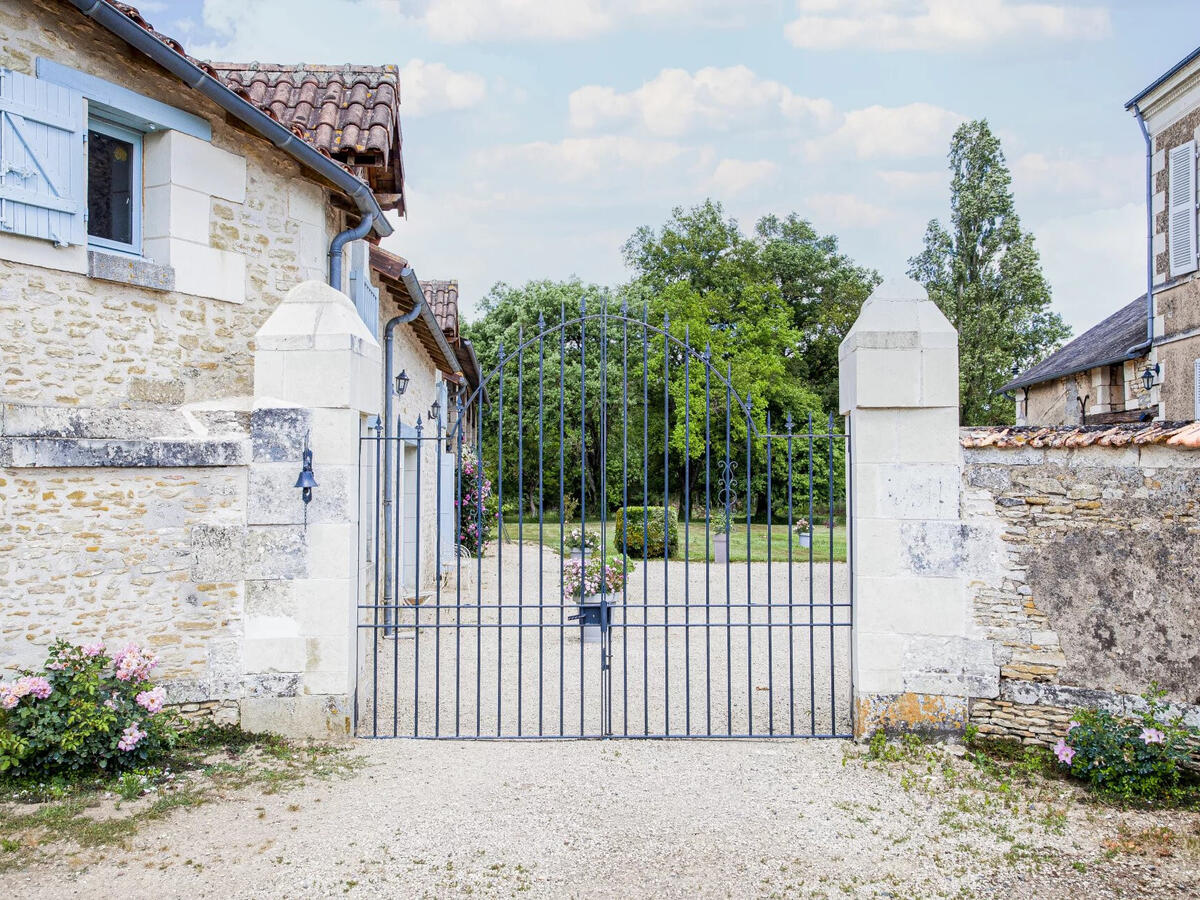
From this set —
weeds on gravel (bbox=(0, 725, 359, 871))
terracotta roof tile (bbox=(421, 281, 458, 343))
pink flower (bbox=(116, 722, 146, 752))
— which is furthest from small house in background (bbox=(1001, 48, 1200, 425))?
pink flower (bbox=(116, 722, 146, 752))

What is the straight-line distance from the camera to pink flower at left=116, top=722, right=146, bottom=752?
3.97 m

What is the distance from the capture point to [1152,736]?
3863 millimetres

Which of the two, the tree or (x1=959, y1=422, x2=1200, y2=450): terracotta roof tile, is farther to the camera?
the tree

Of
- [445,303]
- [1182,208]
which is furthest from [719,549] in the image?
[1182,208]

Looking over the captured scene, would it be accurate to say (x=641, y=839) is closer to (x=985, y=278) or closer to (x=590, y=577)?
(x=590, y=577)

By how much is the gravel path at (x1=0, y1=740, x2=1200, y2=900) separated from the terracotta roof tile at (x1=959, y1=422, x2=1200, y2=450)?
1.75 metres

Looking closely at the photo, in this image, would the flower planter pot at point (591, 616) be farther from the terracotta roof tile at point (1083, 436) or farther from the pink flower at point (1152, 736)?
the pink flower at point (1152, 736)

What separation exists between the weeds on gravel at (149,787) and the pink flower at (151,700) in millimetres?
304

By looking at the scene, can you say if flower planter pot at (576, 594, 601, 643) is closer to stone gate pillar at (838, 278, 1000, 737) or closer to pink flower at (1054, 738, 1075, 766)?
stone gate pillar at (838, 278, 1000, 737)

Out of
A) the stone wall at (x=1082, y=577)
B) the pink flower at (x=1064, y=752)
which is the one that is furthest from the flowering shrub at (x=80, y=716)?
the pink flower at (x=1064, y=752)

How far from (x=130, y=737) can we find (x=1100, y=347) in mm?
14414

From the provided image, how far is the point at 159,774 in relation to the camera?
4055 millimetres

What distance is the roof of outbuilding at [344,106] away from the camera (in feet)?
20.8

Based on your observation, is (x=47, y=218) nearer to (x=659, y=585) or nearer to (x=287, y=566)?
(x=287, y=566)
